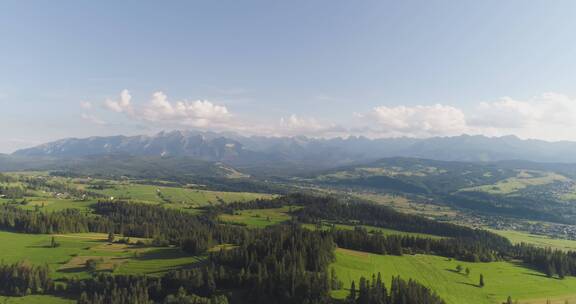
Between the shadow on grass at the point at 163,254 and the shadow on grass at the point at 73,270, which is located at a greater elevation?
the shadow on grass at the point at 163,254

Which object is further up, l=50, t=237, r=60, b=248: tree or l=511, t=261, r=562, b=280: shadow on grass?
l=50, t=237, r=60, b=248: tree

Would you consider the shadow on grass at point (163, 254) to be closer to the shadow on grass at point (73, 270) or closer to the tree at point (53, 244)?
the shadow on grass at point (73, 270)

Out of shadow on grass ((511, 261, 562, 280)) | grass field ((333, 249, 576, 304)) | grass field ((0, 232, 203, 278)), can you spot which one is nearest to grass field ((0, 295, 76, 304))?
grass field ((0, 232, 203, 278))

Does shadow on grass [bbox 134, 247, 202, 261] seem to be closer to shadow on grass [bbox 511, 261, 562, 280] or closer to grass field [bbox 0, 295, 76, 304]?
grass field [bbox 0, 295, 76, 304]

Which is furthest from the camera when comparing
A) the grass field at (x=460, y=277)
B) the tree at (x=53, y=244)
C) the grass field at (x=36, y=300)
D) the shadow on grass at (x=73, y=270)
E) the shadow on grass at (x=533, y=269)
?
the tree at (x=53, y=244)

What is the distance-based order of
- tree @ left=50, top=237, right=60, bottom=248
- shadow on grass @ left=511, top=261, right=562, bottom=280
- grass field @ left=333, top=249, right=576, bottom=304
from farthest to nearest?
1. tree @ left=50, top=237, right=60, bottom=248
2. shadow on grass @ left=511, top=261, right=562, bottom=280
3. grass field @ left=333, top=249, right=576, bottom=304

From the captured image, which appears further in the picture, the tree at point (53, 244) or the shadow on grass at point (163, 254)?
the tree at point (53, 244)

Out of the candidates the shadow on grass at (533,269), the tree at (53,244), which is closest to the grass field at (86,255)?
the tree at (53,244)
